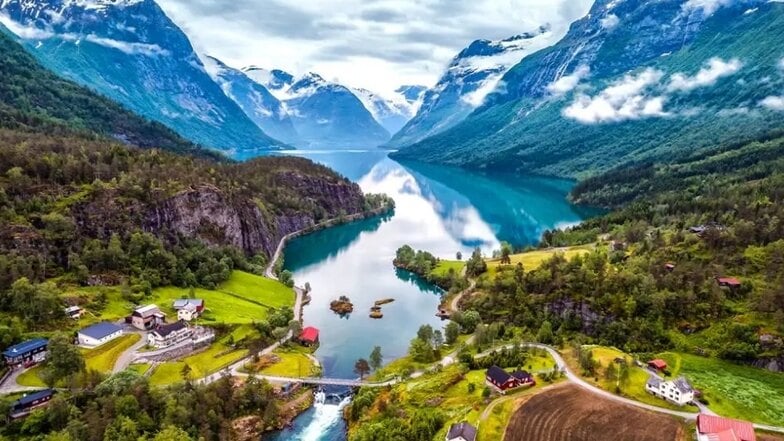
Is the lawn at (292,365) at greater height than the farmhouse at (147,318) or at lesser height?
lesser

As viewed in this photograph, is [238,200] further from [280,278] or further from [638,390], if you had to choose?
[638,390]

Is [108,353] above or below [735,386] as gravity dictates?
below

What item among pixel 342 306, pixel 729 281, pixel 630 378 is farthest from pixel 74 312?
pixel 729 281

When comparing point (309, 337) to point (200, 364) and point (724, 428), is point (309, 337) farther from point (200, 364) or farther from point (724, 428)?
point (724, 428)

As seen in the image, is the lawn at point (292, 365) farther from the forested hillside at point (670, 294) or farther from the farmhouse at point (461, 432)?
the forested hillside at point (670, 294)

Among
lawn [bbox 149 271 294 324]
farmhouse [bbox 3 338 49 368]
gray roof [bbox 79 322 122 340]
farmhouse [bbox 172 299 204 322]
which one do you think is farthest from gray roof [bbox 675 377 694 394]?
farmhouse [bbox 3 338 49 368]

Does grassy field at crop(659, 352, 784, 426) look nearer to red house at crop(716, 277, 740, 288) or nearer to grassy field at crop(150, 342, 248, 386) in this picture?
red house at crop(716, 277, 740, 288)

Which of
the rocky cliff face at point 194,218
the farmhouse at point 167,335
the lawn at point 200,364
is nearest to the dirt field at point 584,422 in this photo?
the lawn at point 200,364
